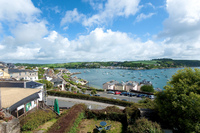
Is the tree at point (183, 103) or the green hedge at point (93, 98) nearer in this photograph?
the tree at point (183, 103)

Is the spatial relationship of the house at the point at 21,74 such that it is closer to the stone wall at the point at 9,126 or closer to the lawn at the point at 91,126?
the lawn at the point at 91,126

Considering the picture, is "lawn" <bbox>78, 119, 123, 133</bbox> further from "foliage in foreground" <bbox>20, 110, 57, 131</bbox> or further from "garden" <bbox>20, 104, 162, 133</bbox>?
"foliage in foreground" <bbox>20, 110, 57, 131</bbox>

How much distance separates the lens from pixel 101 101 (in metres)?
22.4

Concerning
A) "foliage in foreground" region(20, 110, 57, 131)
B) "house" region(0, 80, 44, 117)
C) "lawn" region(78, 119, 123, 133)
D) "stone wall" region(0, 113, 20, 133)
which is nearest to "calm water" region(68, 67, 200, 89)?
"house" region(0, 80, 44, 117)

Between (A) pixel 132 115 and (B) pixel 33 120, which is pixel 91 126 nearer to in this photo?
(A) pixel 132 115

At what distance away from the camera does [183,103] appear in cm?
696

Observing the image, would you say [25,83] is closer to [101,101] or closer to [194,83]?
[101,101]

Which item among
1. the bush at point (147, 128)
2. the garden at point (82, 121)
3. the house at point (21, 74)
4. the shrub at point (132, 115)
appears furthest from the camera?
the house at point (21, 74)

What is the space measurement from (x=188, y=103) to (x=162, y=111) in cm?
197

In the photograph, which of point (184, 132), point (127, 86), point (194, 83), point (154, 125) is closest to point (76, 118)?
point (154, 125)

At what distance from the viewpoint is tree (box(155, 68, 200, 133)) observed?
6.57m

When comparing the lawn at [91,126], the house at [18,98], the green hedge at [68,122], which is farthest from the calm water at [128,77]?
the green hedge at [68,122]

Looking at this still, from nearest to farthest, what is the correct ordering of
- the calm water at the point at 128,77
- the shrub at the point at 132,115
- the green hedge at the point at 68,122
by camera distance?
the green hedge at the point at 68,122, the shrub at the point at 132,115, the calm water at the point at 128,77

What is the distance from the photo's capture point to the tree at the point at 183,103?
21.6 ft
